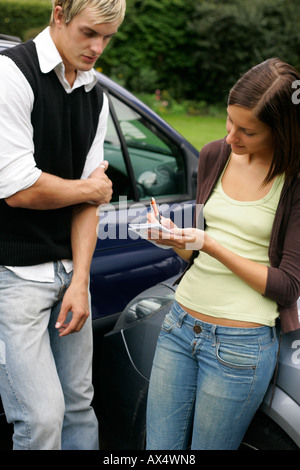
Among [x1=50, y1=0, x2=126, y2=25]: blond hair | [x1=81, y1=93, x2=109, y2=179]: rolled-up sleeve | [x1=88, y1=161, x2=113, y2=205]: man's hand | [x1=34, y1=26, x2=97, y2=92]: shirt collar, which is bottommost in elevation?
[x1=88, y1=161, x2=113, y2=205]: man's hand

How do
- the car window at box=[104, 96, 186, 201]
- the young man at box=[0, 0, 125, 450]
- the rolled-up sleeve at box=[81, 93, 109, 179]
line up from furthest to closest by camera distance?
the car window at box=[104, 96, 186, 201] → the rolled-up sleeve at box=[81, 93, 109, 179] → the young man at box=[0, 0, 125, 450]

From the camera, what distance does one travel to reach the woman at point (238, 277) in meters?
1.71

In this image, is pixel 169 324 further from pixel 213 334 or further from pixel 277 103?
pixel 277 103

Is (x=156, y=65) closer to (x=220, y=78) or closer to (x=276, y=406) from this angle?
(x=220, y=78)

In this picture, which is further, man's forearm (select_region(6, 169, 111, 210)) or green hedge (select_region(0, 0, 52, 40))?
green hedge (select_region(0, 0, 52, 40))

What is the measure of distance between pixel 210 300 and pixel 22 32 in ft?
40.9

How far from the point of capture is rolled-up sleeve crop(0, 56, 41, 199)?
5.76ft

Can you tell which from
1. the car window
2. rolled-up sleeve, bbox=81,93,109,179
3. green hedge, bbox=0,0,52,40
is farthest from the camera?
green hedge, bbox=0,0,52,40

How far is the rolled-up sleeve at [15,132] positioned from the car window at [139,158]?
1252mm

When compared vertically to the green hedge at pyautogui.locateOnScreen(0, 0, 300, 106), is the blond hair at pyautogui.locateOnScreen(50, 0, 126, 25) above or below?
above

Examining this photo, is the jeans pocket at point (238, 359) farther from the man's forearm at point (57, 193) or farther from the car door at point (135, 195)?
the car door at point (135, 195)

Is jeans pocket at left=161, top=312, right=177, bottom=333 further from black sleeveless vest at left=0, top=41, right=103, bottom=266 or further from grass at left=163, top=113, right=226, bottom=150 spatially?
grass at left=163, top=113, right=226, bottom=150

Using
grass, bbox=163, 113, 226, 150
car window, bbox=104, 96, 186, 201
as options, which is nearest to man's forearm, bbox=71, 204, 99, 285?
car window, bbox=104, 96, 186, 201

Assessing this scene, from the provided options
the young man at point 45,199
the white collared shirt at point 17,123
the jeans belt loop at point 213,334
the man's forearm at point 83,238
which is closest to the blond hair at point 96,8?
the young man at point 45,199
